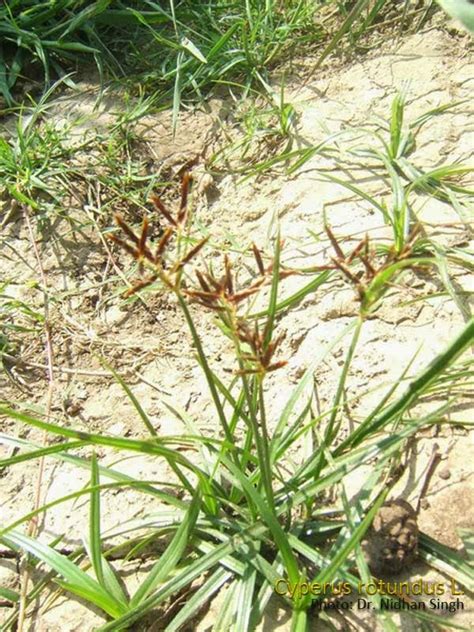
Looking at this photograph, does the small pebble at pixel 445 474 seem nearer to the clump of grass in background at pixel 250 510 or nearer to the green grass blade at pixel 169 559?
the clump of grass in background at pixel 250 510

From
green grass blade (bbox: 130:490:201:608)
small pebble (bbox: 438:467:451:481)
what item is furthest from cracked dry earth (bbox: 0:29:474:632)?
green grass blade (bbox: 130:490:201:608)

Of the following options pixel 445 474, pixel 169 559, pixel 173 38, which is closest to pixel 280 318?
pixel 445 474

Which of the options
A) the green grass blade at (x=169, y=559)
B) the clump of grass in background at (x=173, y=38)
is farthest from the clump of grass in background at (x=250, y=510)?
the clump of grass in background at (x=173, y=38)

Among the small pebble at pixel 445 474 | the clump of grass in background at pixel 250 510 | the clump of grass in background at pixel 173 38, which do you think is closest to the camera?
the clump of grass in background at pixel 250 510

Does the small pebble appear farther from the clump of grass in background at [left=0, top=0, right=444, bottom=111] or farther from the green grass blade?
the clump of grass in background at [left=0, top=0, right=444, bottom=111]

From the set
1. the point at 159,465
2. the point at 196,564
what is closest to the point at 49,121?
the point at 159,465

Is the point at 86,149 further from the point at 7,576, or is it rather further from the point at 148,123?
the point at 7,576

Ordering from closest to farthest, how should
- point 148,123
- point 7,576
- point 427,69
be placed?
point 7,576
point 427,69
point 148,123

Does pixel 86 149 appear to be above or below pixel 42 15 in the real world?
below
